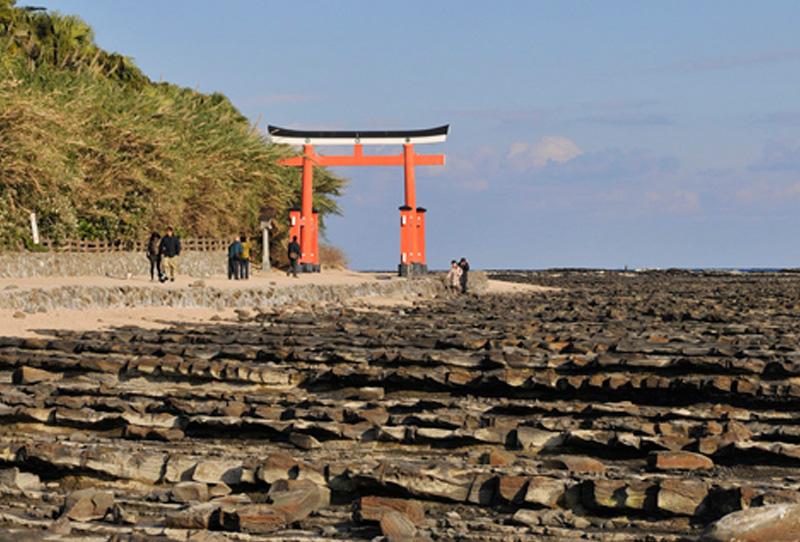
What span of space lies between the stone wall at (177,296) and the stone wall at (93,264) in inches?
186

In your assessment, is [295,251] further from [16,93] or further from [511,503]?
[511,503]

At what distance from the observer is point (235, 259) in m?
34.8

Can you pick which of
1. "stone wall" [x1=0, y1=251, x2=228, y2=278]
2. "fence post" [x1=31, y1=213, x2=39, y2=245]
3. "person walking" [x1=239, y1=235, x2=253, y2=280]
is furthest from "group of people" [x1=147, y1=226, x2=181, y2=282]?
"person walking" [x1=239, y1=235, x2=253, y2=280]

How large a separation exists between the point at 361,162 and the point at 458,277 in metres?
Answer: 6.13

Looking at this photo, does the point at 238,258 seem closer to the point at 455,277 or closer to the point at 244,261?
the point at 244,261

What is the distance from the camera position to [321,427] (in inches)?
361

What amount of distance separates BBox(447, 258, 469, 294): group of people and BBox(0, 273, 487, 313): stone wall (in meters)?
5.25

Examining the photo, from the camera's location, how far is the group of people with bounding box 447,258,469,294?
140 ft

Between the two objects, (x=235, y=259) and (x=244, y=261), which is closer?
(x=235, y=259)

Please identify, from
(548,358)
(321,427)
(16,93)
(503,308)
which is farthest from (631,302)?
(321,427)

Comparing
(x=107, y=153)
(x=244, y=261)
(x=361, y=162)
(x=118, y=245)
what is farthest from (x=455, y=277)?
(x=107, y=153)

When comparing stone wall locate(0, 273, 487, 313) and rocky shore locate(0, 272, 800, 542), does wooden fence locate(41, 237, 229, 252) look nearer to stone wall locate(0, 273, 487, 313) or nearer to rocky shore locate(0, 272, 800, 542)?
stone wall locate(0, 273, 487, 313)

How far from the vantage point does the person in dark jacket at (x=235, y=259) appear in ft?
112

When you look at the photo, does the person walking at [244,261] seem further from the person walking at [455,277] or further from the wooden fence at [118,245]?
the person walking at [455,277]
